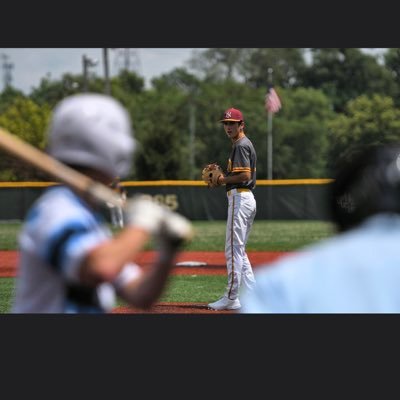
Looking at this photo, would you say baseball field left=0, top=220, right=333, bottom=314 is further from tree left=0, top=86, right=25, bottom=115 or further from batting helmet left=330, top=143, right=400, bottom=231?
tree left=0, top=86, right=25, bottom=115

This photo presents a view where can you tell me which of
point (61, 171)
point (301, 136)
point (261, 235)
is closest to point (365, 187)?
point (61, 171)

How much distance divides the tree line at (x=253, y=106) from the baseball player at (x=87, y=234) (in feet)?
149

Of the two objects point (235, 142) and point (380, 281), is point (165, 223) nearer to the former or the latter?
point (380, 281)

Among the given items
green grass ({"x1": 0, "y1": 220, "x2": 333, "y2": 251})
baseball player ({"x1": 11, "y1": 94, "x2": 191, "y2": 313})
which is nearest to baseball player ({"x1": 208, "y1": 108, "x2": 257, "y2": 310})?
baseball player ({"x1": 11, "y1": 94, "x2": 191, "y2": 313})

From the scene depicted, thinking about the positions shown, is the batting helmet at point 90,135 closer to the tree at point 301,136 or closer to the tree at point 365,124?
the tree at point 365,124

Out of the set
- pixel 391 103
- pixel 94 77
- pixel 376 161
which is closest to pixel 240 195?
pixel 376 161

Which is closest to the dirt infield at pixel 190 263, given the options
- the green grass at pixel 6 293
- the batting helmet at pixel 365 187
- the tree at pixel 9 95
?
the green grass at pixel 6 293

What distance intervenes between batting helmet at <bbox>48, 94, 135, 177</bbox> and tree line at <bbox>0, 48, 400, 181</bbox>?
4540 centimetres

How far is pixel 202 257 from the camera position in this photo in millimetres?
16938

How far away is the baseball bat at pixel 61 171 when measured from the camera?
2689 mm

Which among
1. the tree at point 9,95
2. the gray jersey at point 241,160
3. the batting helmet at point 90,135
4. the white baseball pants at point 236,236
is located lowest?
the white baseball pants at point 236,236

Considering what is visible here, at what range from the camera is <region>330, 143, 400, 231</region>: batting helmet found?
6.84 ft

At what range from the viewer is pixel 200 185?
31.9m

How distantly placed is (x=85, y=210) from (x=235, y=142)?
682 cm
